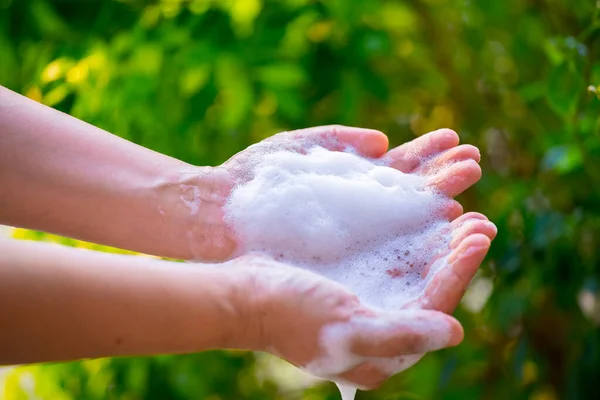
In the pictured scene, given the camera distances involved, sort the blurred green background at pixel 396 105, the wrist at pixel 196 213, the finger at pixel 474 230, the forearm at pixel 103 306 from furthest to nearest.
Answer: the blurred green background at pixel 396 105
the wrist at pixel 196 213
the finger at pixel 474 230
the forearm at pixel 103 306

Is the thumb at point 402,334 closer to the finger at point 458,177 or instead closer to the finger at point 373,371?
the finger at point 373,371

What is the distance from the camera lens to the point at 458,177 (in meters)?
0.81

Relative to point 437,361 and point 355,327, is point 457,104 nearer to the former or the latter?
point 437,361

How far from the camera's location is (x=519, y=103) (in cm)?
135

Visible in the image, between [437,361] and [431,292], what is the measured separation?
62 centimetres

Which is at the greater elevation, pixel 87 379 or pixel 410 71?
pixel 410 71

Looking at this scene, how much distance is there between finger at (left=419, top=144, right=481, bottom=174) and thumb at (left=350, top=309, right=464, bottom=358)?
26cm

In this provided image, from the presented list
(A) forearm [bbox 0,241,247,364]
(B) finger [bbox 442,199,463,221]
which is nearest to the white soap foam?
(B) finger [bbox 442,199,463,221]

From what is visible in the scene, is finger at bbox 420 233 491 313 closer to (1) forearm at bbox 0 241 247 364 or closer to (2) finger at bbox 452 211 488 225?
(2) finger at bbox 452 211 488 225

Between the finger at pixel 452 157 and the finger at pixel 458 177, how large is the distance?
1 centimetres

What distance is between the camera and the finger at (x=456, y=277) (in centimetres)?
66

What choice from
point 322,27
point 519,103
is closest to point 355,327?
point 322,27

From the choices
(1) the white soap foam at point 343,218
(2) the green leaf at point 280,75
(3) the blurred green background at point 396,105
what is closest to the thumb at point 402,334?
(1) the white soap foam at point 343,218

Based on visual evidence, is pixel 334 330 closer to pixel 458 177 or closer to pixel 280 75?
pixel 458 177
